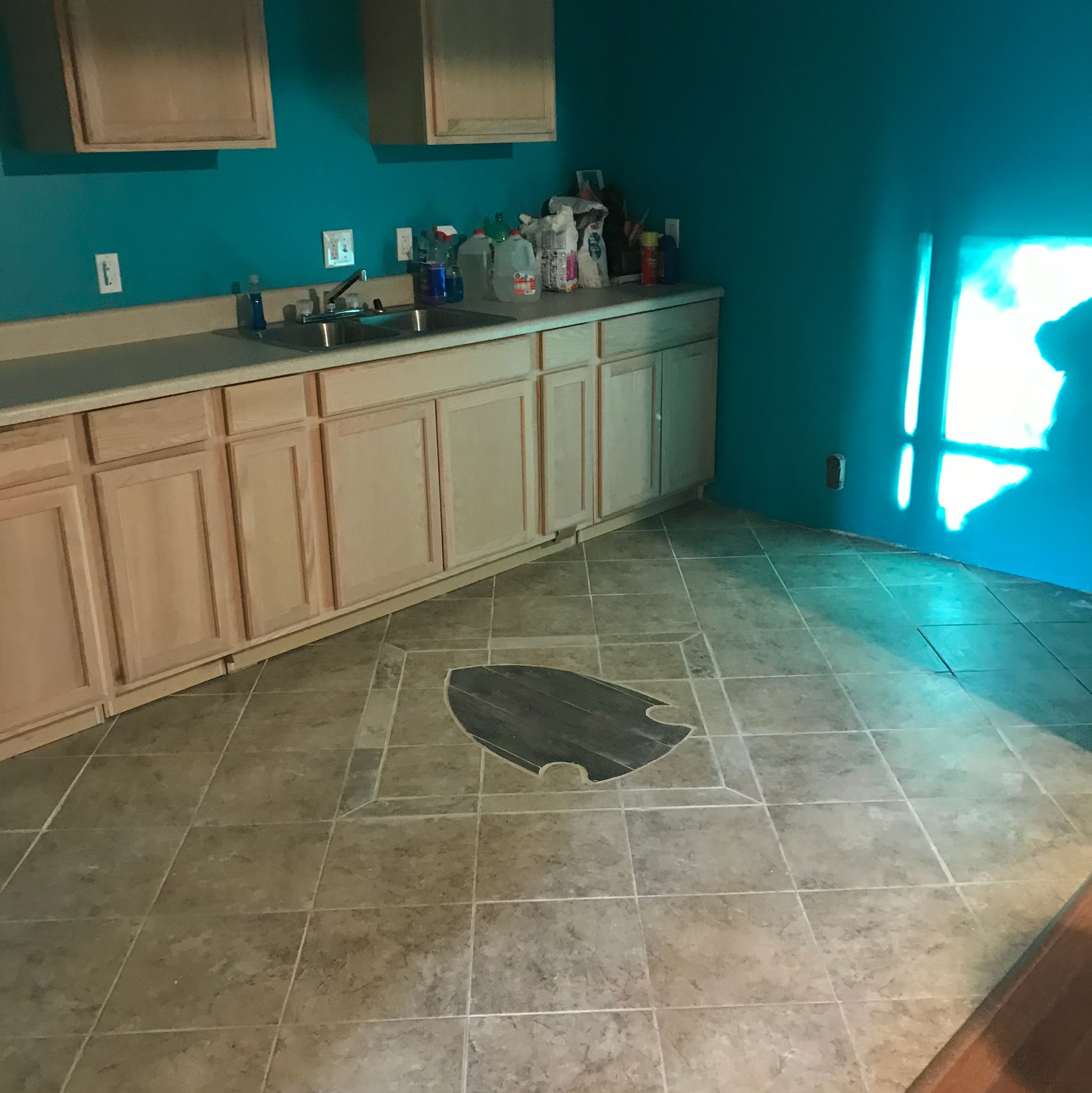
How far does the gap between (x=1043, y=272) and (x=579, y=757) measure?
2.03 m

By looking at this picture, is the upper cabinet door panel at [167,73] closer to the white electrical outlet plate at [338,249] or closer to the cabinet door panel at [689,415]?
the white electrical outlet plate at [338,249]

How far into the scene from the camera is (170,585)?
2.81m

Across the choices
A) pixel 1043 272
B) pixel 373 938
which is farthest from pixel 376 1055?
pixel 1043 272

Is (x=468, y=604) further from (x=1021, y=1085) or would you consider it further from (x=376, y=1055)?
(x=1021, y=1085)

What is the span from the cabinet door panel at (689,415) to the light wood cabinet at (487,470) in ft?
2.20

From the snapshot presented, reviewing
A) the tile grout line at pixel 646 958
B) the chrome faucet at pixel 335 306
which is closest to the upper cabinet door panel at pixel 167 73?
the chrome faucet at pixel 335 306

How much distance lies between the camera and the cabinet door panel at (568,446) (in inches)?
144

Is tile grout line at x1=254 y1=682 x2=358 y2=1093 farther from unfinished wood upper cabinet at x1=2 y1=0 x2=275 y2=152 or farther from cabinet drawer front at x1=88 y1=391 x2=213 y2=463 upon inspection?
unfinished wood upper cabinet at x1=2 y1=0 x2=275 y2=152

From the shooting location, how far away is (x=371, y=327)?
340 centimetres

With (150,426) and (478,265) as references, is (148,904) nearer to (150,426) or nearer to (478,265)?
(150,426)

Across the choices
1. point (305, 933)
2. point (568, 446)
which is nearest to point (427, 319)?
point (568, 446)

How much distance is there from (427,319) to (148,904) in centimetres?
209

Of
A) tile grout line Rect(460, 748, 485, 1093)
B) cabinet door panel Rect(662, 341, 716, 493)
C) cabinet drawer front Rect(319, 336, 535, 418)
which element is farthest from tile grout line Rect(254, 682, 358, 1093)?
cabinet door panel Rect(662, 341, 716, 493)

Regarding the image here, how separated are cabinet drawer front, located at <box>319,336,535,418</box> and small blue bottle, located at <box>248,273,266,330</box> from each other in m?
0.45
